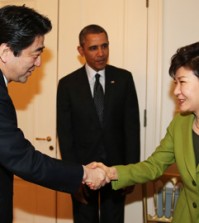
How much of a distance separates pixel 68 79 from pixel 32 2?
99 centimetres

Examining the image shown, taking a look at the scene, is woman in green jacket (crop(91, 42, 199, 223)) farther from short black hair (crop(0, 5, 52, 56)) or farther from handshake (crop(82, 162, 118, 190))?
short black hair (crop(0, 5, 52, 56))

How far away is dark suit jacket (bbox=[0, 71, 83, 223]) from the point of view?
68.7 inches

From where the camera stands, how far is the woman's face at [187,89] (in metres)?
1.96

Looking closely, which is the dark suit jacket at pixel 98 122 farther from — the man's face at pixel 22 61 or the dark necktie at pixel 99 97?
the man's face at pixel 22 61

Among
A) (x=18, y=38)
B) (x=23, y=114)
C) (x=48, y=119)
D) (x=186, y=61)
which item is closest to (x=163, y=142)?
(x=186, y=61)

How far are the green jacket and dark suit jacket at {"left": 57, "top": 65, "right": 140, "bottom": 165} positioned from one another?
1.95 feet

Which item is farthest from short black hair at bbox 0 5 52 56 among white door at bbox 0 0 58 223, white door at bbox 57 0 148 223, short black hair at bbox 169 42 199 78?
white door at bbox 0 0 58 223

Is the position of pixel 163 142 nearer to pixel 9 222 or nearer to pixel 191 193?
pixel 191 193

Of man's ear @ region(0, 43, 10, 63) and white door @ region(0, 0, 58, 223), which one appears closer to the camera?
man's ear @ region(0, 43, 10, 63)

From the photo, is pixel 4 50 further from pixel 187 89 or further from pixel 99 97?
pixel 99 97

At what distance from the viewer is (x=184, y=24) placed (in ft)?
9.75

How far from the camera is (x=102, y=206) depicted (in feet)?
9.86

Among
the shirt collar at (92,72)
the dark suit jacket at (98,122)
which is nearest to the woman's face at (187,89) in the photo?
the dark suit jacket at (98,122)

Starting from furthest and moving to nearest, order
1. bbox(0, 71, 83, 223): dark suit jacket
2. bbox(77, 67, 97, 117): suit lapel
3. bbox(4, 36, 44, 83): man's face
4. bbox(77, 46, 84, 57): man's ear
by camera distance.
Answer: bbox(77, 46, 84, 57): man's ear < bbox(77, 67, 97, 117): suit lapel < bbox(4, 36, 44, 83): man's face < bbox(0, 71, 83, 223): dark suit jacket
